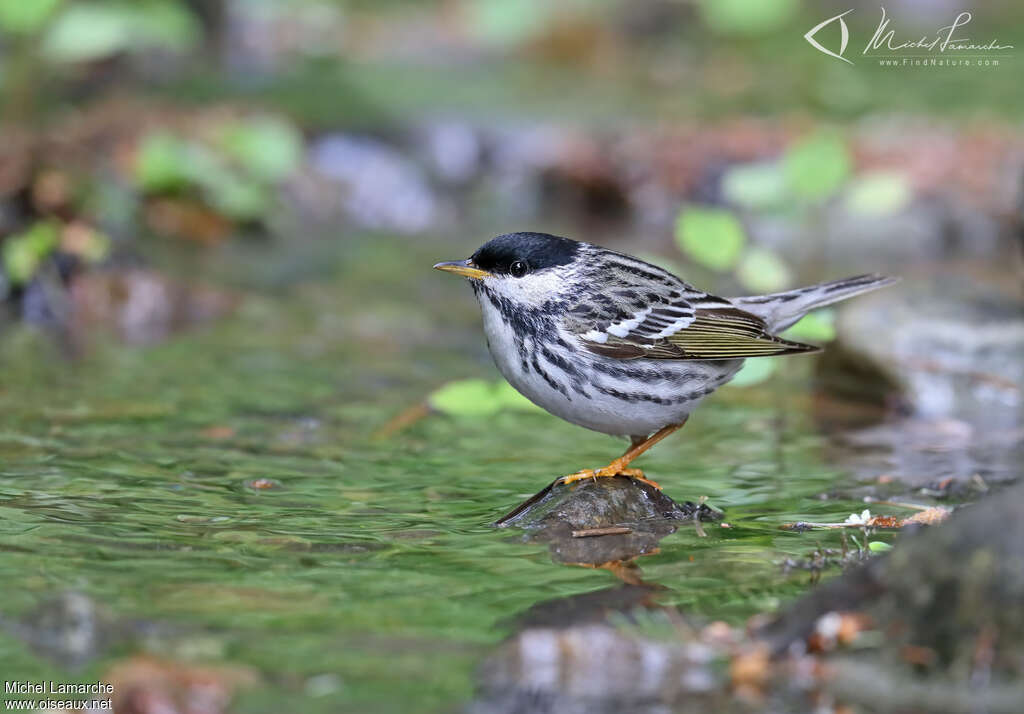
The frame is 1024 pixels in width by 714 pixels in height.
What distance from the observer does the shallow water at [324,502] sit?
13.4ft

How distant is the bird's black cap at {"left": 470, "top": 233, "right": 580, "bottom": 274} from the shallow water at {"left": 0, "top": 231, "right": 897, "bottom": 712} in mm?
1098

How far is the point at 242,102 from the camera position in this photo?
15172 mm

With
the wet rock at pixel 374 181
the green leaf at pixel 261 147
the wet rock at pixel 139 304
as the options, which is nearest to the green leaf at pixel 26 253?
the wet rock at pixel 139 304

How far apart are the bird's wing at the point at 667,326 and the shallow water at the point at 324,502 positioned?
2.31 feet

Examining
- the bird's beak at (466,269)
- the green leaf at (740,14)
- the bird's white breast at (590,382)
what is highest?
the green leaf at (740,14)

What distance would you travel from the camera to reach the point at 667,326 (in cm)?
611

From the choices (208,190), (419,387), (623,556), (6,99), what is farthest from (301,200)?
(623,556)

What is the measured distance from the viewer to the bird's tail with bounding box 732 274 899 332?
260 inches

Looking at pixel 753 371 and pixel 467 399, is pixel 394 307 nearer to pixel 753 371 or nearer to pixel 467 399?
pixel 467 399

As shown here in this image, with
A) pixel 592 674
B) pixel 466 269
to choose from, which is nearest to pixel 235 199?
pixel 466 269

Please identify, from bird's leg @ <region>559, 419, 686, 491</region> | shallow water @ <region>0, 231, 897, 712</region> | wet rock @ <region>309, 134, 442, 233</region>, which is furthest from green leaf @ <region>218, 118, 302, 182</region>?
bird's leg @ <region>559, 419, 686, 491</region>

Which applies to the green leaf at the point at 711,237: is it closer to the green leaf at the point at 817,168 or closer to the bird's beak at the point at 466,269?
the green leaf at the point at 817,168

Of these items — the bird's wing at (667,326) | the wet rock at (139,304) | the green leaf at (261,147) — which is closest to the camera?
the bird's wing at (667,326)

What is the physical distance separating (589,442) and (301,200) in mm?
7361
